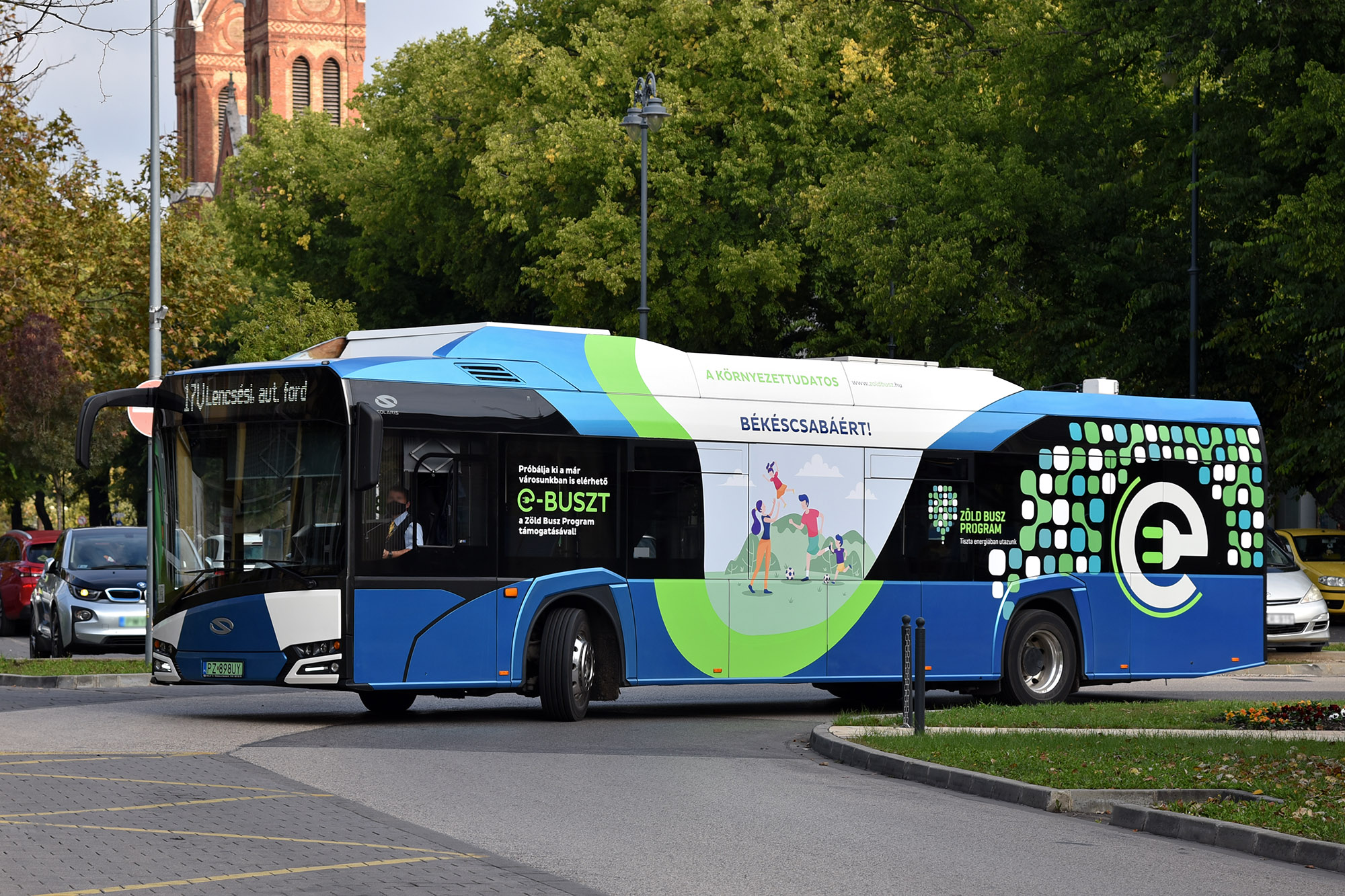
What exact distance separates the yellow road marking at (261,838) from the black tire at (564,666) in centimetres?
625

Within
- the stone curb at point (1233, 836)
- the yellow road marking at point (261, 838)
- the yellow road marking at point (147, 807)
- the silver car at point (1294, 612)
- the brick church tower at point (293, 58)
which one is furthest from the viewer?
the brick church tower at point (293, 58)

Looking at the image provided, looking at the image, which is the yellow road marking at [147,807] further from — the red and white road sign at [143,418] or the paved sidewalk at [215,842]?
the red and white road sign at [143,418]

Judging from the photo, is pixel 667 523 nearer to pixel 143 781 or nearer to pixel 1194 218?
pixel 143 781

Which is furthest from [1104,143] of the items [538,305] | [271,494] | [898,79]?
[271,494]

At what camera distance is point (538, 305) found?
4228 cm

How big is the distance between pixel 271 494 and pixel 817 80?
24.0 m

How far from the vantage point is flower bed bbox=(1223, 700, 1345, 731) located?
14.4 metres

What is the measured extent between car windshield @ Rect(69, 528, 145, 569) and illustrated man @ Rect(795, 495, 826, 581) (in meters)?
11.0

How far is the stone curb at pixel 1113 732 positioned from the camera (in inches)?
537

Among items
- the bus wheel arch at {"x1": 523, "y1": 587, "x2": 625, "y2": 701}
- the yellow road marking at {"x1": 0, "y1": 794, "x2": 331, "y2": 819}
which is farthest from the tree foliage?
the yellow road marking at {"x1": 0, "y1": 794, "x2": 331, "y2": 819}

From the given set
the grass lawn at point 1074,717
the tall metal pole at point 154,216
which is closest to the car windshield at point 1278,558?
the grass lawn at point 1074,717

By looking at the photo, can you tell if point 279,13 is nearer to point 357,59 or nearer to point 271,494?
point 357,59

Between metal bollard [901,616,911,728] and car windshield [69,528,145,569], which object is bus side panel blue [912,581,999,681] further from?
car windshield [69,528,145,569]

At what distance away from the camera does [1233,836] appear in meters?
9.38
